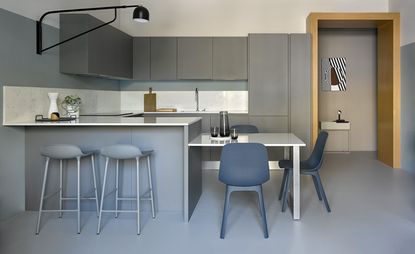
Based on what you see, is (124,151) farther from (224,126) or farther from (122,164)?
(224,126)

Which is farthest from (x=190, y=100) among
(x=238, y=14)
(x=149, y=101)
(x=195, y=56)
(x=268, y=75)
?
(x=238, y=14)

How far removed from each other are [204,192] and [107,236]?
162 centimetres

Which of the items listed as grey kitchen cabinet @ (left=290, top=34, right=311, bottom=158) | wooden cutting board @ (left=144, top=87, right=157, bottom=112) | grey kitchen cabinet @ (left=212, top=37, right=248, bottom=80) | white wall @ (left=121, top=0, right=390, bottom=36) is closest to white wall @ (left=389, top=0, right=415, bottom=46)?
white wall @ (left=121, top=0, right=390, bottom=36)

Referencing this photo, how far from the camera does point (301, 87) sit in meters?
5.77

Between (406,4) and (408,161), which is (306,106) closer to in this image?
(408,161)

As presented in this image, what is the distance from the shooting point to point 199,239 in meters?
2.95

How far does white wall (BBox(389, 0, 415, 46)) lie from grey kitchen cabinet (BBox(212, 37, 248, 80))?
8.10 ft

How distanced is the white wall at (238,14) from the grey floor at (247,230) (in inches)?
130

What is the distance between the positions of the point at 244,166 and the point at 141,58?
12.4ft

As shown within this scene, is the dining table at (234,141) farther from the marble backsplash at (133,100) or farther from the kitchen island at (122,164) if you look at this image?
the marble backsplash at (133,100)

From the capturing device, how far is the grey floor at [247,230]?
2775 mm

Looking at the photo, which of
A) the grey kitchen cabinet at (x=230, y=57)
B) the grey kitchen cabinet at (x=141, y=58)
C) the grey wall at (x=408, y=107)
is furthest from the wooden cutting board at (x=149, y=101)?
the grey wall at (x=408, y=107)

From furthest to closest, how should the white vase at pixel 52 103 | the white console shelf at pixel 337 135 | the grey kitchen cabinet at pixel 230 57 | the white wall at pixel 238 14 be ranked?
the white console shelf at pixel 337 135
the white wall at pixel 238 14
the grey kitchen cabinet at pixel 230 57
the white vase at pixel 52 103

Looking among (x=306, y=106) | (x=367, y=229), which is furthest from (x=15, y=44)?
(x=306, y=106)
